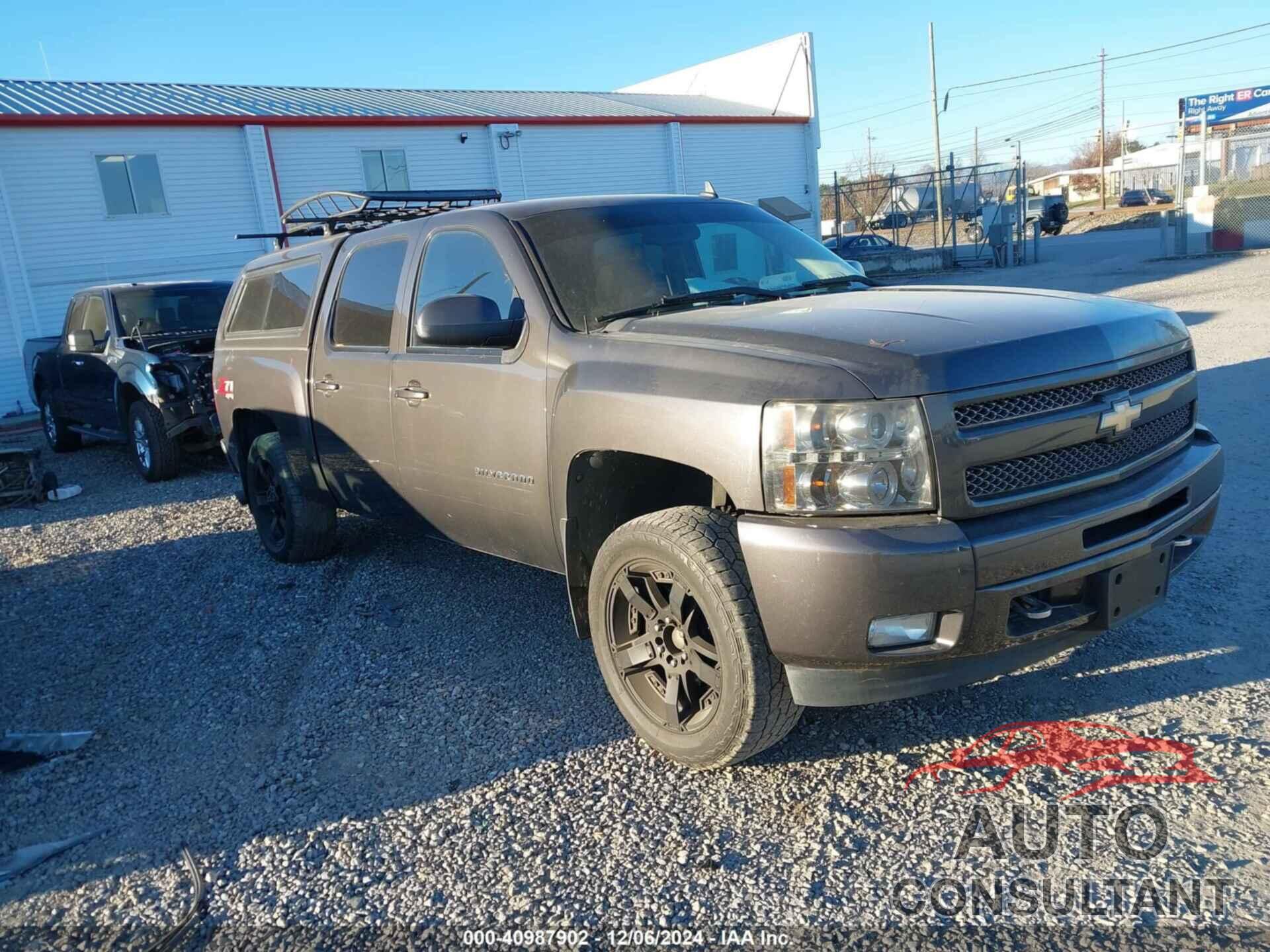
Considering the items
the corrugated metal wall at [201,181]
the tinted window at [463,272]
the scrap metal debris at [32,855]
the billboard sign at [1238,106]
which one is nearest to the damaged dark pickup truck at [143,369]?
the tinted window at [463,272]

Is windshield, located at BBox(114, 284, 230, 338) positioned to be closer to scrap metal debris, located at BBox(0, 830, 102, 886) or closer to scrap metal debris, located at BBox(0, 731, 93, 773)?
scrap metal debris, located at BBox(0, 731, 93, 773)

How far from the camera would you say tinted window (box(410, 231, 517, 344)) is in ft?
12.8

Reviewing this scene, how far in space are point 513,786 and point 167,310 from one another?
8.21 meters

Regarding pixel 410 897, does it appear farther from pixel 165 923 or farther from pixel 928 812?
pixel 928 812

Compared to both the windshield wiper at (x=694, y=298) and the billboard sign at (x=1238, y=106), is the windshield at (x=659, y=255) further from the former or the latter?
the billboard sign at (x=1238, y=106)

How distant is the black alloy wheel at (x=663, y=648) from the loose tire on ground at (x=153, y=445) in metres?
6.92

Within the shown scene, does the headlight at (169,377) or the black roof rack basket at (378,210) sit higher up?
the black roof rack basket at (378,210)

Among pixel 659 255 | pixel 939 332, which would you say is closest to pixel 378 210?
pixel 659 255

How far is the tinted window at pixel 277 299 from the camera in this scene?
17.1 feet

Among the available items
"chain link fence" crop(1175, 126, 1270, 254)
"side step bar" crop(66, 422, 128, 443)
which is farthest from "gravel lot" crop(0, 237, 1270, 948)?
"chain link fence" crop(1175, 126, 1270, 254)

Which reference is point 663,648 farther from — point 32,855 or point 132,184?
point 132,184

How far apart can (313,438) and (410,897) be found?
3.05m

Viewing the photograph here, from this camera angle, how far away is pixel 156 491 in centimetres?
872

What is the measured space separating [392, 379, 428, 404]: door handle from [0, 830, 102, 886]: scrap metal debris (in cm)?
201
